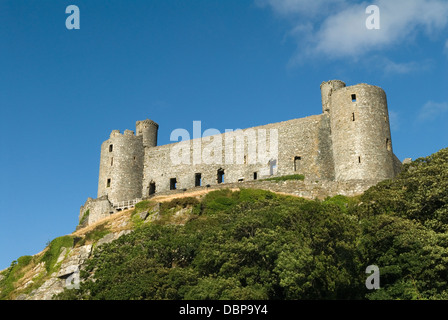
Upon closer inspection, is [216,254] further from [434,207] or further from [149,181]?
[149,181]

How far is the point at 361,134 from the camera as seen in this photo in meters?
52.0

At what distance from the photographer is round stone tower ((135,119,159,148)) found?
2640 inches

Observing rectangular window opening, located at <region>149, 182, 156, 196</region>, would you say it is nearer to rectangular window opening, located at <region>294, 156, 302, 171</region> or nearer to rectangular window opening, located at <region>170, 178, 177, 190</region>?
rectangular window opening, located at <region>170, 178, 177, 190</region>

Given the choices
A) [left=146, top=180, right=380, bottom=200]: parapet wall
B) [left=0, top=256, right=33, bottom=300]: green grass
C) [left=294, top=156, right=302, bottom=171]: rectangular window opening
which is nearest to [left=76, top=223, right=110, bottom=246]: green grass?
[left=0, top=256, right=33, bottom=300]: green grass

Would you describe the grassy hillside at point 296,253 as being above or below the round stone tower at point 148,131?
below

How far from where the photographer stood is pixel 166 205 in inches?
2002

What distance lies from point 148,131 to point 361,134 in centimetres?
2641

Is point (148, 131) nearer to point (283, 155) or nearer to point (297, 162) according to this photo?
point (283, 155)

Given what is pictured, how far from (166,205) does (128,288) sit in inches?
717

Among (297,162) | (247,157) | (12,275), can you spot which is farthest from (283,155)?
(12,275)

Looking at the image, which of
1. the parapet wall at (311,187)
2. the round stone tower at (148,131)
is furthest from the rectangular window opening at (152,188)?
the parapet wall at (311,187)

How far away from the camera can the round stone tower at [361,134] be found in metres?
51.1

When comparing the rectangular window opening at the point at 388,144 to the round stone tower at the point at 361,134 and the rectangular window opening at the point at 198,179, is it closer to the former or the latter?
the round stone tower at the point at 361,134
